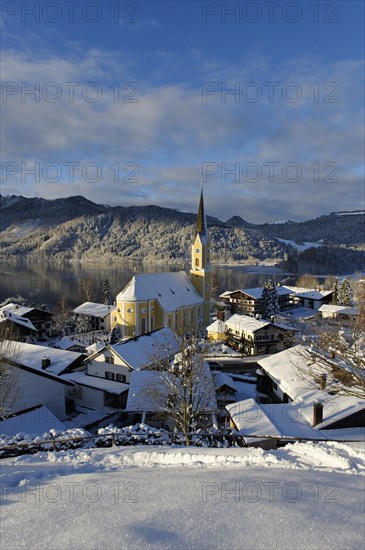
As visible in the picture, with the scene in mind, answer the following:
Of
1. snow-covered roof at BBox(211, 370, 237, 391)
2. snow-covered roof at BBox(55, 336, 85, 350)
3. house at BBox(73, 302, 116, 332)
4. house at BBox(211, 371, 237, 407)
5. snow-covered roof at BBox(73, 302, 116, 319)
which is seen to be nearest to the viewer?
house at BBox(211, 371, 237, 407)

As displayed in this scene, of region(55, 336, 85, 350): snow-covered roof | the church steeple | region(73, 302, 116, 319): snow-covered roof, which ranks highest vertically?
the church steeple

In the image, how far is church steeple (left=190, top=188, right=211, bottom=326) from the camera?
153ft

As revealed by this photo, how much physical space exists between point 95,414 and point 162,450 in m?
12.0

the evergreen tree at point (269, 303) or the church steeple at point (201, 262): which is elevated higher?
the church steeple at point (201, 262)

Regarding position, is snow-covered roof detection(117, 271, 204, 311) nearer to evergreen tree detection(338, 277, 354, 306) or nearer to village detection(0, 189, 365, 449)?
village detection(0, 189, 365, 449)

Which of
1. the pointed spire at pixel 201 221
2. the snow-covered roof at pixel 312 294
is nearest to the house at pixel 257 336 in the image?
the pointed spire at pixel 201 221

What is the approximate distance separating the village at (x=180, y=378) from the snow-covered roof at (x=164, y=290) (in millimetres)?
170

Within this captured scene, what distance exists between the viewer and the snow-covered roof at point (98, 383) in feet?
67.9

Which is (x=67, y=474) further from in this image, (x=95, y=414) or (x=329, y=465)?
(x=95, y=414)

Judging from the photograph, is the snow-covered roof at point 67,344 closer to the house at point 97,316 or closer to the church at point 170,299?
the church at point 170,299

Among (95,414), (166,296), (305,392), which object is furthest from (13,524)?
(166,296)

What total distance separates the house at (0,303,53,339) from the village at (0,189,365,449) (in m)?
0.14

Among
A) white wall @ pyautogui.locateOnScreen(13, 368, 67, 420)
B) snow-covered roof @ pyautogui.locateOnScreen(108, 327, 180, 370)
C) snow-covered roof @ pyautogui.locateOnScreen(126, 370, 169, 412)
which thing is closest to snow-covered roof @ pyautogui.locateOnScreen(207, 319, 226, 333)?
snow-covered roof @ pyautogui.locateOnScreen(108, 327, 180, 370)

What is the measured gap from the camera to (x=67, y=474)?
7336mm
